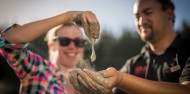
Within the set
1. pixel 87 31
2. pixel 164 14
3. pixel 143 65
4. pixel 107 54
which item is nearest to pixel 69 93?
pixel 143 65

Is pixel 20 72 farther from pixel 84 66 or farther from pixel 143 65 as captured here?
pixel 143 65

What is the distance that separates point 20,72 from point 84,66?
86cm

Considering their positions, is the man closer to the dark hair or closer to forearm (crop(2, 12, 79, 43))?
the dark hair

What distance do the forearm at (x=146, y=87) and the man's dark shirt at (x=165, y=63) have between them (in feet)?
2.85

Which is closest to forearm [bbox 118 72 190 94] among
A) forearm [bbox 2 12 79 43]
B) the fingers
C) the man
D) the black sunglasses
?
the fingers

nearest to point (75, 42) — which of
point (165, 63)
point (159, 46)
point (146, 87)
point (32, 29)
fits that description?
point (159, 46)

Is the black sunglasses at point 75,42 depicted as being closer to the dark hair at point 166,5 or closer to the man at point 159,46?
the man at point 159,46

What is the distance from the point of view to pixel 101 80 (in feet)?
5.64

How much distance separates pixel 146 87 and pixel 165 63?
1.20 metres

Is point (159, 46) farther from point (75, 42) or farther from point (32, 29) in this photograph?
point (32, 29)

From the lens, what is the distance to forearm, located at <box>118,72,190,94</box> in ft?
6.21

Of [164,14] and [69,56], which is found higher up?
[164,14]

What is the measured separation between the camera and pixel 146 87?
6.29 feet

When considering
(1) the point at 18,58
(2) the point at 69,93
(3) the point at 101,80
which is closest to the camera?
(3) the point at 101,80
